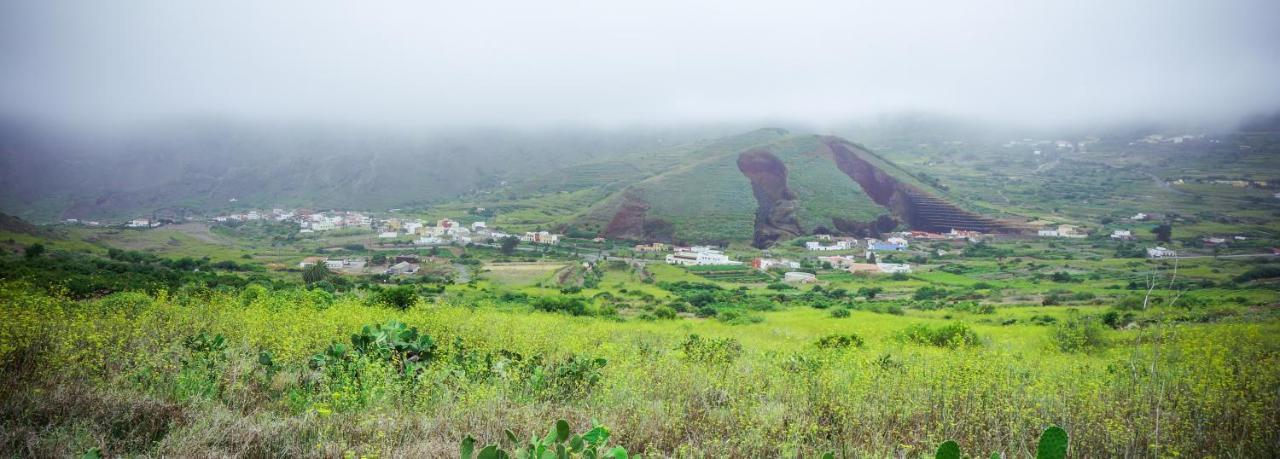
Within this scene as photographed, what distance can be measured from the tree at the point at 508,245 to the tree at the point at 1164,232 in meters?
72.1

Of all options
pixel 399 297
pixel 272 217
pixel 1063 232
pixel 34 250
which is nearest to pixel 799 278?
pixel 1063 232

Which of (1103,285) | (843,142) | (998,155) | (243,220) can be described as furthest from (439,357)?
(998,155)

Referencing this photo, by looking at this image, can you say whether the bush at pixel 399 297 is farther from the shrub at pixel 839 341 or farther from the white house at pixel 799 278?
the white house at pixel 799 278

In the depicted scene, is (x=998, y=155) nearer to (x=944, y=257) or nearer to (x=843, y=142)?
(x=843, y=142)

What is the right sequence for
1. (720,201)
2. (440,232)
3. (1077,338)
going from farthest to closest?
(720,201) < (440,232) < (1077,338)

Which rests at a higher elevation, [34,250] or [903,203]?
[34,250]

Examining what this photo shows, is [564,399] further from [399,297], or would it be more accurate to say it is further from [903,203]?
[903,203]

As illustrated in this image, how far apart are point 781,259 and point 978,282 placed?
25.3 m

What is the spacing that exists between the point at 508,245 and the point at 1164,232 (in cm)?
7487

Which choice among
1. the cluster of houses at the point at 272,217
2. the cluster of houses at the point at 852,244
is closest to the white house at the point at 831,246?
the cluster of houses at the point at 852,244

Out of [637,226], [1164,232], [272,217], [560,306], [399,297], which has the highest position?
[399,297]

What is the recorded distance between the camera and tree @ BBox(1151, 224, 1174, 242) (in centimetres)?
5060

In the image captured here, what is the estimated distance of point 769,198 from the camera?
10162 centimetres

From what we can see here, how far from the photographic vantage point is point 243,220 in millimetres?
95000
